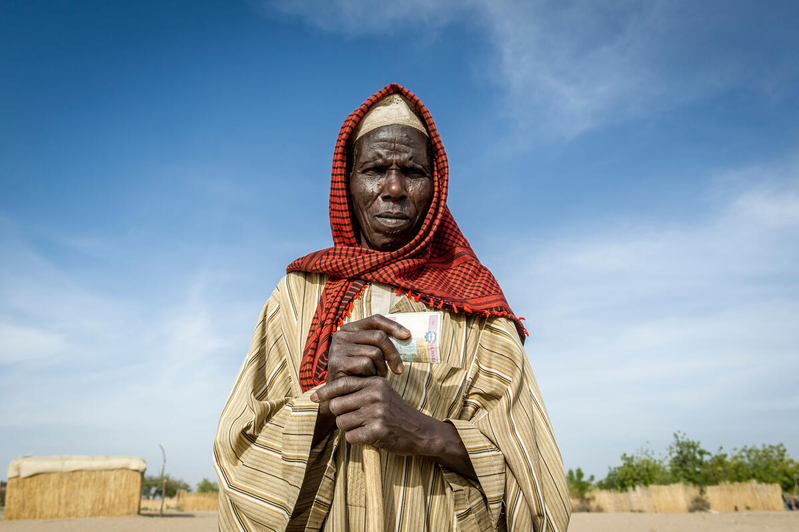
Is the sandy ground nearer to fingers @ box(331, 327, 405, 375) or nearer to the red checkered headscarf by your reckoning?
the red checkered headscarf

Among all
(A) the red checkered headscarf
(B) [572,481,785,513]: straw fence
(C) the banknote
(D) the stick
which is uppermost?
(A) the red checkered headscarf

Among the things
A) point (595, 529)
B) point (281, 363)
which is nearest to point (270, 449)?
point (281, 363)

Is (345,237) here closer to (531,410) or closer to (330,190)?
(330,190)

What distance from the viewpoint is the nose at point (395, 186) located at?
241 cm

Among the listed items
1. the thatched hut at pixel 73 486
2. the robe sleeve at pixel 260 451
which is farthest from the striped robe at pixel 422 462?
the thatched hut at pixel 73 486

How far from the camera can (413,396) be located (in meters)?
2.05

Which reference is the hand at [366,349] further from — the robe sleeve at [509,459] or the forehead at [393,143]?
the forehead at [393,143]

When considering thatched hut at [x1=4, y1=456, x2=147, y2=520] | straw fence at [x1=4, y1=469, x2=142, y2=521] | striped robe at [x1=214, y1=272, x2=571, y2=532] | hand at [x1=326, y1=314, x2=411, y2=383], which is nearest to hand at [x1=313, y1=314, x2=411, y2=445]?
hand at [x1=326, y1=314, x2=411, y2=383]

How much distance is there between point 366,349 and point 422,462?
570 millimetres

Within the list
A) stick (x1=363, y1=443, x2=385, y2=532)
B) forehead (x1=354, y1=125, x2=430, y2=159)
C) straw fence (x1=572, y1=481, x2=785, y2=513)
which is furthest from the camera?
straw fence (x1=572, y1=481, x2=785, y2=513)

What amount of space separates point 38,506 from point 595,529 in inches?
867

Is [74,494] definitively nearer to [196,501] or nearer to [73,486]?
[73,486]

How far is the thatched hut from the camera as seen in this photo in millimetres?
21578

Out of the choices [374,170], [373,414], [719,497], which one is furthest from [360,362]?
[719,497]
